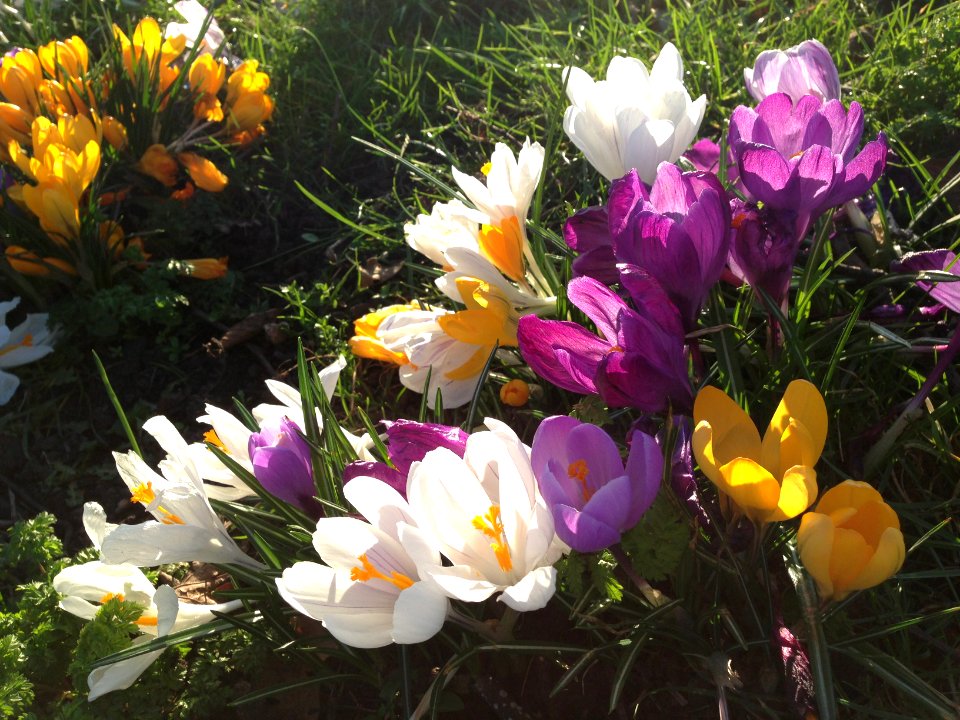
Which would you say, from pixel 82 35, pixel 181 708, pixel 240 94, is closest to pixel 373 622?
pixel 181 708

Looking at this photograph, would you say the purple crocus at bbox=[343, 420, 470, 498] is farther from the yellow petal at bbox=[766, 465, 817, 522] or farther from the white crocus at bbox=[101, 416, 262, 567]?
the yellow petal at bbox=[766, 465, 817, 522]

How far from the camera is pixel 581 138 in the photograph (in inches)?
58.8

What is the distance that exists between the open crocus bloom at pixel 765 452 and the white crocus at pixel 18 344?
5.35ft

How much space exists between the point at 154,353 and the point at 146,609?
3.21ft

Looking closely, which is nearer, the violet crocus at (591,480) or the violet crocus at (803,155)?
the violet crocus at (591,480)

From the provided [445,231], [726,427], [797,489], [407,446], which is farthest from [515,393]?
[797,489]

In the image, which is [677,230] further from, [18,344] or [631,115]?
[18,344]

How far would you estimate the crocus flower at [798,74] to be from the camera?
57.4 inches

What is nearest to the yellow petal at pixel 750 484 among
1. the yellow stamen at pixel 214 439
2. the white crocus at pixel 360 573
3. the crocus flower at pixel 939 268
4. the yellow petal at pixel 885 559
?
the yellow petal at pixel 885 559

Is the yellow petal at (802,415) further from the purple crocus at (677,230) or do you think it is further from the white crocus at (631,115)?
the white crocus at (631,115)

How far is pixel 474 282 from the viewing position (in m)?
1.51

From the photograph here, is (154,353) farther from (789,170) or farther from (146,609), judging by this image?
(789,170)

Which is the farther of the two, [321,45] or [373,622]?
[321,45]

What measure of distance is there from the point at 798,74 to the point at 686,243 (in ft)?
1.73
